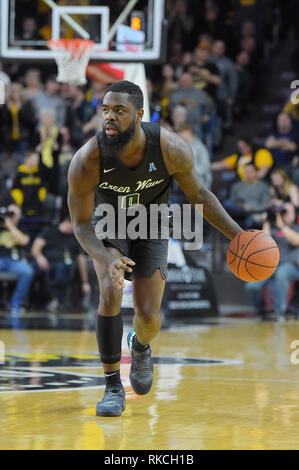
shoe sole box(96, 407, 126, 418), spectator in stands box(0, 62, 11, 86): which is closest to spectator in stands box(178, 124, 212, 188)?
spectator in stands box(0, 62, 11, 86)

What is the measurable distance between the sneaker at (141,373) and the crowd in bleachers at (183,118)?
6.91m

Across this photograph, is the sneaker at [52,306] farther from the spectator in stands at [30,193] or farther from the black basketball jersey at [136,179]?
the black basketball jersey at [136,179]

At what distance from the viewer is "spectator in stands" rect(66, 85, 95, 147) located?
1560 cm

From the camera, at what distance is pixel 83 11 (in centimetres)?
1192

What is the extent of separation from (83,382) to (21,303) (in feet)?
23.1

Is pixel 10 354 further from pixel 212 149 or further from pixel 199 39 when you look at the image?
pixel 199 39

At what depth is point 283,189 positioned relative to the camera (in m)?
12.4

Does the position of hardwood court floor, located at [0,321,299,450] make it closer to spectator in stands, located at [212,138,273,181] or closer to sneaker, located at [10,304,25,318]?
sneaker, located at [10,304,25,318]

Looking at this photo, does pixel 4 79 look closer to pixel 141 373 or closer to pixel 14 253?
pixel 14 253

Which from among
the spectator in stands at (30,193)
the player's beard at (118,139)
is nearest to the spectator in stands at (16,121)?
the spectator in stands at (30,193)

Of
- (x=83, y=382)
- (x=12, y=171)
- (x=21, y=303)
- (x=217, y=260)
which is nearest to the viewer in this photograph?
(x=83, y=382)

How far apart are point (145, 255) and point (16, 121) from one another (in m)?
11.5

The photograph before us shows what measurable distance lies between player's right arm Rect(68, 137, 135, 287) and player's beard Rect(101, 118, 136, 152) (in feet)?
0.21
